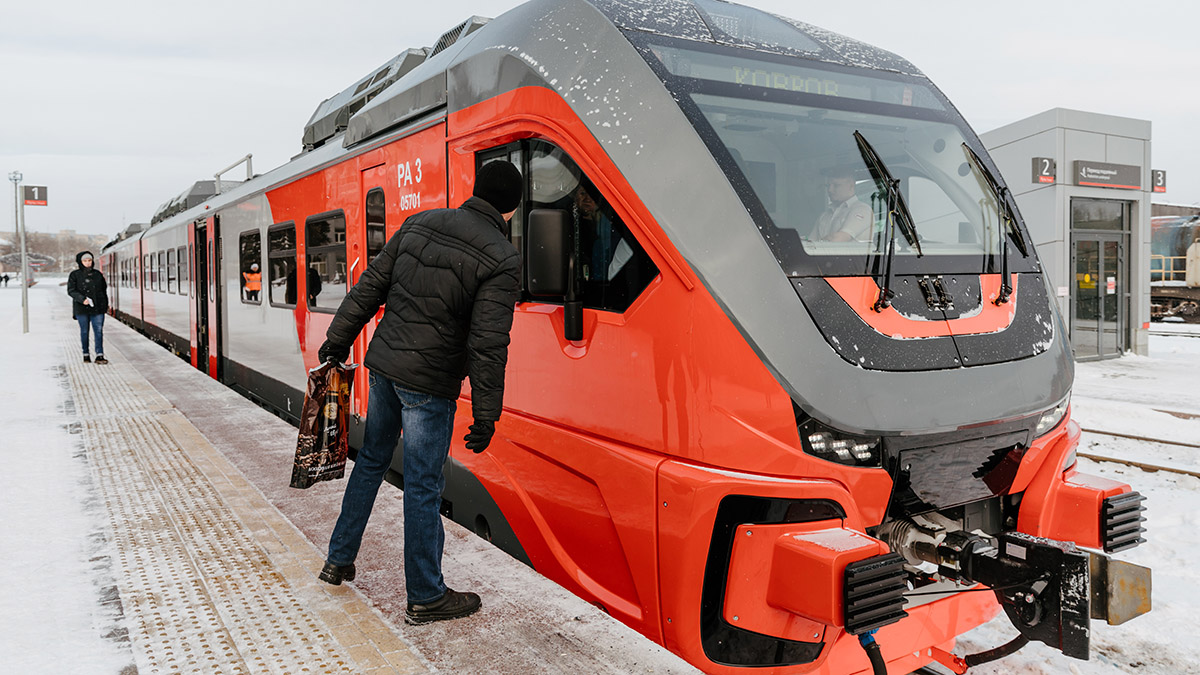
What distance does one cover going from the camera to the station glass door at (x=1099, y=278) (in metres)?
16.9

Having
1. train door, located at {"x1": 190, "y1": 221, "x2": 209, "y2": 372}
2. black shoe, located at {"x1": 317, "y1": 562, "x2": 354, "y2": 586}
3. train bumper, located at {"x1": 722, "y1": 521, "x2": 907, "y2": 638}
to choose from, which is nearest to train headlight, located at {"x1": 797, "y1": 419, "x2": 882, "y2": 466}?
train bumper, located at {"x1": 722, "y1": 521, "x2": 907, "y2": 638}

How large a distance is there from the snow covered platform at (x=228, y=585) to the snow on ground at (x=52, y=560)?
0.04ft

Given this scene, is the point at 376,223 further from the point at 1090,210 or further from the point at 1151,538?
the point at 1090,210

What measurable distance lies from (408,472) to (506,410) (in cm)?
79

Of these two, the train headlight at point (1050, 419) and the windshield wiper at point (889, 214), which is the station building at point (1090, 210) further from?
the windshield wiper at point (889, 214)

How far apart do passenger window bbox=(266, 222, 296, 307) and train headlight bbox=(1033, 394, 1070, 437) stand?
20.1 feet

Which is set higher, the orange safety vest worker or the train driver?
the train driver

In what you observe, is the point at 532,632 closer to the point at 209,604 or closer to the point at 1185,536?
the point at 209,604

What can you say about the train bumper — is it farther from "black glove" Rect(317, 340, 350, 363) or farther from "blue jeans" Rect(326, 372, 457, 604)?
"black glove" Rect(317, 340, 350, 363)

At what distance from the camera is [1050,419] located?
11.5ft

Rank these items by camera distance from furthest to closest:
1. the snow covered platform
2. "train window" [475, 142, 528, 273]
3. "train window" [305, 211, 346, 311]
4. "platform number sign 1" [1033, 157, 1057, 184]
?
"platform number sign 1" [1033, 157, 1057, 184], "train window" [305, 211, 346, 311], "train window" [475, 142, 528, 273], the snow covered platform

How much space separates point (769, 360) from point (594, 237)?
38.6 inches

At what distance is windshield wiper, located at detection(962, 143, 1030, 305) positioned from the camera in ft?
11.9

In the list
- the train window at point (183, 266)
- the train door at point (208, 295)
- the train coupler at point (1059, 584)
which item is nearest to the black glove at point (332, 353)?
the train coupler at point (1059, 584)
